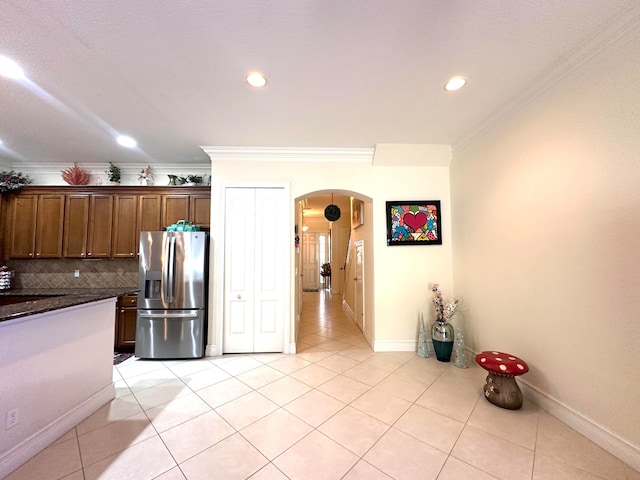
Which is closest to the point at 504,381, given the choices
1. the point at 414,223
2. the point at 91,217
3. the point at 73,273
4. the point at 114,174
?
the point at 414,223

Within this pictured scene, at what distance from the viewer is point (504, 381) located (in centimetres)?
219

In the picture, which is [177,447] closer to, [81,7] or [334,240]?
[81,7]

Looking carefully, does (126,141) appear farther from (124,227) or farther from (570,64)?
(570,64)

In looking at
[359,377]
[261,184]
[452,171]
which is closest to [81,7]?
[261,184]

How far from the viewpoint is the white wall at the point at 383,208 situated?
11.4 ft

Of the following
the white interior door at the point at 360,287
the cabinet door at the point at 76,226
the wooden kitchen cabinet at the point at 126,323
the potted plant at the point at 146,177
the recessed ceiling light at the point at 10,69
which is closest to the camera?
the recessed ceiling light at the point at 10,69

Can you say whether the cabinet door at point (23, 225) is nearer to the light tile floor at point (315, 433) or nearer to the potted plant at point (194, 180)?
the potted plant at point (194, 180)

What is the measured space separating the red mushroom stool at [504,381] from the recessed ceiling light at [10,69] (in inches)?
187

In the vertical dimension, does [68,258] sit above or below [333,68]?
below

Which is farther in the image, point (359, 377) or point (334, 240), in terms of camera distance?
point (334, 240)

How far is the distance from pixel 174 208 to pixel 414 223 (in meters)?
3.70

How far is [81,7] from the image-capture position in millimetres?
1479

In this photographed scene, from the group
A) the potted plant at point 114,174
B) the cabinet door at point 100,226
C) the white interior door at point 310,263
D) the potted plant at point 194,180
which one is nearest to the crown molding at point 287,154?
the potted plant at point 194,180

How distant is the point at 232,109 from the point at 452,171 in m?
3.03
